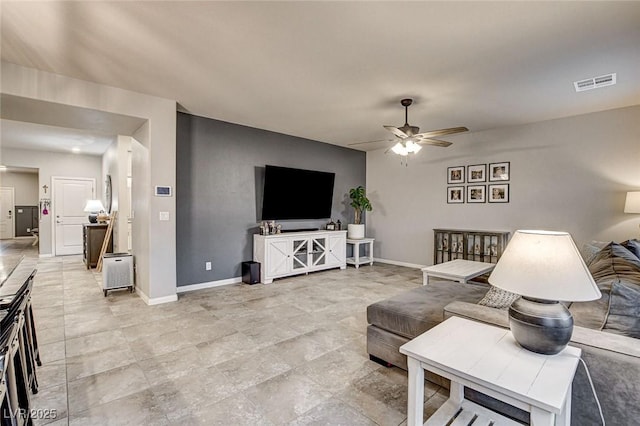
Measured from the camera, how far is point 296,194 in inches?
233

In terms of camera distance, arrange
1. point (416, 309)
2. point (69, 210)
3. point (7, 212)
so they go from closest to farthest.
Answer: point (416, 309), point (69, 210), point (7, 212)

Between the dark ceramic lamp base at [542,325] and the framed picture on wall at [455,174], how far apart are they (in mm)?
4778

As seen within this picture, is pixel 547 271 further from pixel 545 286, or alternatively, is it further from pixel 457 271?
pixel 457 271

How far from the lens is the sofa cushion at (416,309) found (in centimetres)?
224

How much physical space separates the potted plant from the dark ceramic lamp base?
5.17 m

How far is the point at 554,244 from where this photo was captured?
1.44 m

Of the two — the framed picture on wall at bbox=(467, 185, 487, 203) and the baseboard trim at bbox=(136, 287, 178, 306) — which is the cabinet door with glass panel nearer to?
the framed picture on wall at bbox=(467, 185, 487, 203)

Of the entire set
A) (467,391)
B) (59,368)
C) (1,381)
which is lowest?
(59,368)

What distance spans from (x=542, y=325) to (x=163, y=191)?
409cm

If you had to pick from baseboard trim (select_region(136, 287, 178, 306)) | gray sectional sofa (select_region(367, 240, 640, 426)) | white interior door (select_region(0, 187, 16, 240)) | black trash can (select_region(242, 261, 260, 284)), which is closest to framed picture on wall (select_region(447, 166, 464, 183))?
gray sectional sofa (select_region(367, 240, 640, 426))

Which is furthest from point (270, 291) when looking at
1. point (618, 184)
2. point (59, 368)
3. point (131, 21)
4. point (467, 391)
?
point (618, 184)

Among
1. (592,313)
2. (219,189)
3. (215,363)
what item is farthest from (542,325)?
(219,189)

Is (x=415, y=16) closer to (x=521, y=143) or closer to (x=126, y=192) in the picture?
(x=521, y=143)

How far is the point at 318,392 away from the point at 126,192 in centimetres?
571
